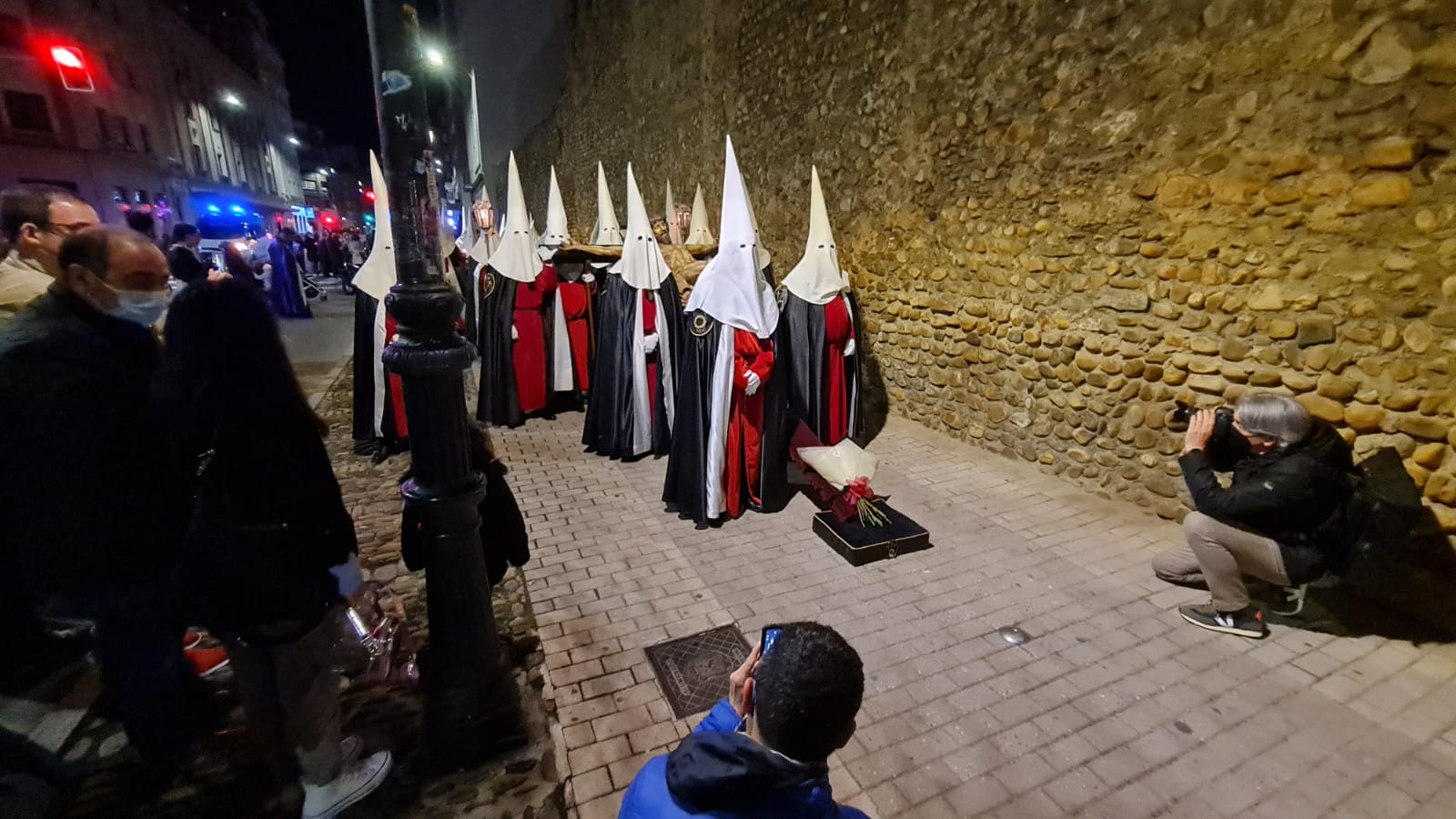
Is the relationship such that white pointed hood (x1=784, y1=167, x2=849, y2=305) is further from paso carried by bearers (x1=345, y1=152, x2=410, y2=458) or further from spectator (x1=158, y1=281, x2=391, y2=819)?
spectator (x1=158, y1=281, x2=391, y2=819)

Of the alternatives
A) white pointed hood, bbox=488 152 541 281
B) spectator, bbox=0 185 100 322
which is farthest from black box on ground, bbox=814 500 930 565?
white pointed hood, bbox=488 152 541 281

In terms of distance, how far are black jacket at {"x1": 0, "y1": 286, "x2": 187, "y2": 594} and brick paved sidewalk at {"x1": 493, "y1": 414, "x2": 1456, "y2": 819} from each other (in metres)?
1.66

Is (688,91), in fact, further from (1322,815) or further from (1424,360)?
(1322,815)

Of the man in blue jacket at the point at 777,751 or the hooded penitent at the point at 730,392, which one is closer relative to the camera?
the man in blue jacket at the point at 777,751

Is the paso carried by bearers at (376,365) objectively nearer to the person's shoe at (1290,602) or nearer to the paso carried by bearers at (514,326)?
the paso carried by bearers at (514,326)

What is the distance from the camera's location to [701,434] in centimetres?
464

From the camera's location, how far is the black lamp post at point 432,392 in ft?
6.87

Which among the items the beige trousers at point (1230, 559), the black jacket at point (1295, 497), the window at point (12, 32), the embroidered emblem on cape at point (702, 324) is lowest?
the beige trousers at point (1230, 559)

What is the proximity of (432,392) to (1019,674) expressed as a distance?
9.14 feet

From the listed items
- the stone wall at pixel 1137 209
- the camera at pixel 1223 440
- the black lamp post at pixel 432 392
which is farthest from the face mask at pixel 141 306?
the stone wall at pixel 1137 209

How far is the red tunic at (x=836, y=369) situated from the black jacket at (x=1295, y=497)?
310 cm

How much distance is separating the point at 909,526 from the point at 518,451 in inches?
148

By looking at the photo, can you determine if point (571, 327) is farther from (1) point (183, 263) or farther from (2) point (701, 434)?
(1) point (183, 263)

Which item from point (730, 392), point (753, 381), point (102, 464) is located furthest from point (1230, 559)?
point (102, 464)
